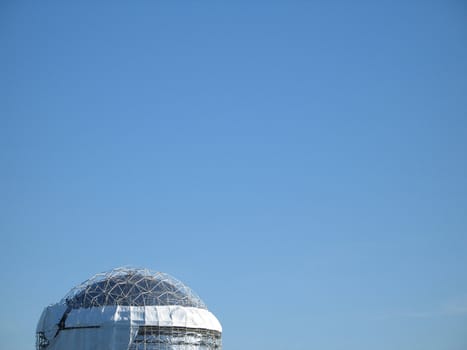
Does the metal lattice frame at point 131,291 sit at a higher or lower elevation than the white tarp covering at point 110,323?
higher

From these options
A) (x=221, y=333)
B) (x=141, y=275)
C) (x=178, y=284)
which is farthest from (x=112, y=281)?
(x=221, y=333)

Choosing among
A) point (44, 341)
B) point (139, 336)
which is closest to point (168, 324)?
point (139, 336)

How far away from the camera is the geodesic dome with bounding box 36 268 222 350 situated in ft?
207

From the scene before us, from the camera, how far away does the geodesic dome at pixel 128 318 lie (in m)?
63.1

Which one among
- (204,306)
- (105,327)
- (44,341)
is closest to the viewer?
(105,327)

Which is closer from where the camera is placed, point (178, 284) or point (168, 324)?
point (168, 324)

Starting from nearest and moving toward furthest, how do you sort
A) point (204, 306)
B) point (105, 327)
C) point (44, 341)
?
point (105, 327) → point (44, 341) → point (204, 306)

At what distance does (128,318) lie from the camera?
6334 cm

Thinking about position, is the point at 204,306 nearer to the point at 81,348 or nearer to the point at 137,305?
the point at 137,305

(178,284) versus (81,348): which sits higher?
(178,284)

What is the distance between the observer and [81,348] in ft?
209

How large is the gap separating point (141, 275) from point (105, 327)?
1009cm

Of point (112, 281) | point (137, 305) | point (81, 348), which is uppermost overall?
point (112, 281)

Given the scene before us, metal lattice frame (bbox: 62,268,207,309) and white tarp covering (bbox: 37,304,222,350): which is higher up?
metal lattice frame (bbox: 62,268,207,309)
